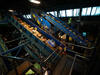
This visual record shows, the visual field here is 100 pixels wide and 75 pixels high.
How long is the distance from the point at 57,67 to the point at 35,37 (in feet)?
8.62

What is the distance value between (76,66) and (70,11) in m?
9.80

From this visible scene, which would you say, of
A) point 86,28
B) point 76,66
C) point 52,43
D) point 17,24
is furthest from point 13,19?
point 86,28

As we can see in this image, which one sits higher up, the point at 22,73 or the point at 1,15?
the point at 1,15

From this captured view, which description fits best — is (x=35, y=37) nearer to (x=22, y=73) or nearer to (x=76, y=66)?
(x=22, y=73)

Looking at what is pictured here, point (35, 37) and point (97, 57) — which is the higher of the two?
point (97, 57)

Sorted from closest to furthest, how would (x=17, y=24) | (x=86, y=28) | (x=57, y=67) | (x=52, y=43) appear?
(x=57, y=67) < (x=52, y=43) < (x=17, y=24) < (x=86, y=28)

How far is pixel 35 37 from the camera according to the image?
4.32 meters

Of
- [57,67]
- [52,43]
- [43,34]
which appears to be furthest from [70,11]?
[57,67]

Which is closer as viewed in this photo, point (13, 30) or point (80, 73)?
point (80, 73)

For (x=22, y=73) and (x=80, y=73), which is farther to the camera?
(x=22, y=73)

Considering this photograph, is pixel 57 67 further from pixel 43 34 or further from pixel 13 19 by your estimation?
pixel 13 19

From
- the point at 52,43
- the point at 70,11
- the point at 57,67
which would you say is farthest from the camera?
the point at 70,11

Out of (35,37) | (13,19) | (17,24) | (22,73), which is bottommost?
(22,73)

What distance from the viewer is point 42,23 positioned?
590cm
